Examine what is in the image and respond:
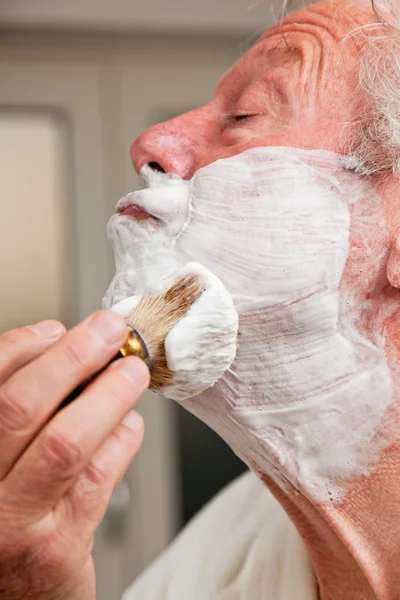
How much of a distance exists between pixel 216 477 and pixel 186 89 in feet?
3.96

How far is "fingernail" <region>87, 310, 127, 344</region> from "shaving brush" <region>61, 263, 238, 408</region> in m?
0.05

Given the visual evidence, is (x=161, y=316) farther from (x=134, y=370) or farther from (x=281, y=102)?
(x=281, y=102)

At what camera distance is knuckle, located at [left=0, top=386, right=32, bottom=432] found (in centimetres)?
58

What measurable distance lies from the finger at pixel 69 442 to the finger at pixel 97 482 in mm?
17

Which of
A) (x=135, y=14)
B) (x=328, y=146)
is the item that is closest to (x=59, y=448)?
(x=328, y=146)

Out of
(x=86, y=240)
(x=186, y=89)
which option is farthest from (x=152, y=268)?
(x=186, y=89)

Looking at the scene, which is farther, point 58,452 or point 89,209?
point 89,209

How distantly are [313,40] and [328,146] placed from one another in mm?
141

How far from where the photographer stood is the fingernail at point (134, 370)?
611 millimetres

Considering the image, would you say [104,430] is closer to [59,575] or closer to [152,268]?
[59,575]

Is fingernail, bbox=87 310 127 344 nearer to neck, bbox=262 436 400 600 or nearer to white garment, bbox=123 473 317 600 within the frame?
neck, bbox=262 436 400 600

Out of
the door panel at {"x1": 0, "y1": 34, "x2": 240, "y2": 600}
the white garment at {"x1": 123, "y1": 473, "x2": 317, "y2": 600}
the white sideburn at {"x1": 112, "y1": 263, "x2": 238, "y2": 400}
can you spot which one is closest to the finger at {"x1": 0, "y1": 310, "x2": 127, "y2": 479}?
the white sideburn at {"x1": 112, "y1": 263, "x2": 238, "y2": 400}

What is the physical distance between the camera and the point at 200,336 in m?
0.72

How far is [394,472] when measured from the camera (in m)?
0.79
